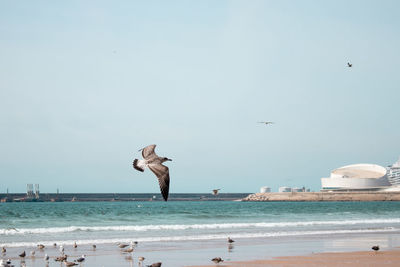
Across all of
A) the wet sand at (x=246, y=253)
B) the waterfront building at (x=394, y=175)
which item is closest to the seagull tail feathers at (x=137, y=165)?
the wet sand at (x=246, y=253)

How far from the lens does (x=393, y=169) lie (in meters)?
181

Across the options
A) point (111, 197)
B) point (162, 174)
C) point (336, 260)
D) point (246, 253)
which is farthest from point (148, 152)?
point (111, 197)

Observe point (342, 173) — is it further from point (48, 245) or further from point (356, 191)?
point (48, 245)

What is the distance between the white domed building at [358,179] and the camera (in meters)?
145

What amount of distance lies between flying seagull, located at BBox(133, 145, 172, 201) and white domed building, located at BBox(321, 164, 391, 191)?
137993 millimetres

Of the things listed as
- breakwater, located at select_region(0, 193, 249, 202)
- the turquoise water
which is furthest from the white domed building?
the turquoise water

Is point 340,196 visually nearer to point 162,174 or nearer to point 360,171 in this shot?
point 360,171

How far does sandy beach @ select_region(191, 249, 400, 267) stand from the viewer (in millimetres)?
17766

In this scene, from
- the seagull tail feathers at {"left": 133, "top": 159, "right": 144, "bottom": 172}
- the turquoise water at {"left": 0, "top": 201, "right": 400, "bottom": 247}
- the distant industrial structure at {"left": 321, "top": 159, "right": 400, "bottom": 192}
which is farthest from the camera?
the distant industrial structure at {"left": 321, "top": 159, "right": 400, "bottom": 192}

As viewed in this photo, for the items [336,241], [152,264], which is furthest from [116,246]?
[336,241]

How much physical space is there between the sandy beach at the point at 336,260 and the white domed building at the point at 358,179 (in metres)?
128

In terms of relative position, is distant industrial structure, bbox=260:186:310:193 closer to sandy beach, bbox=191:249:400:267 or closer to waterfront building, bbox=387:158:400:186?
waterfront building, bbox=387:158:400:186

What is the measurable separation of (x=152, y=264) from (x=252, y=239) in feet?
33.7

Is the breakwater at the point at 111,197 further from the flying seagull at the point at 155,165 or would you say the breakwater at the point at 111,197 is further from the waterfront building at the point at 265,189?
the flying seagull at the point at 155,165
